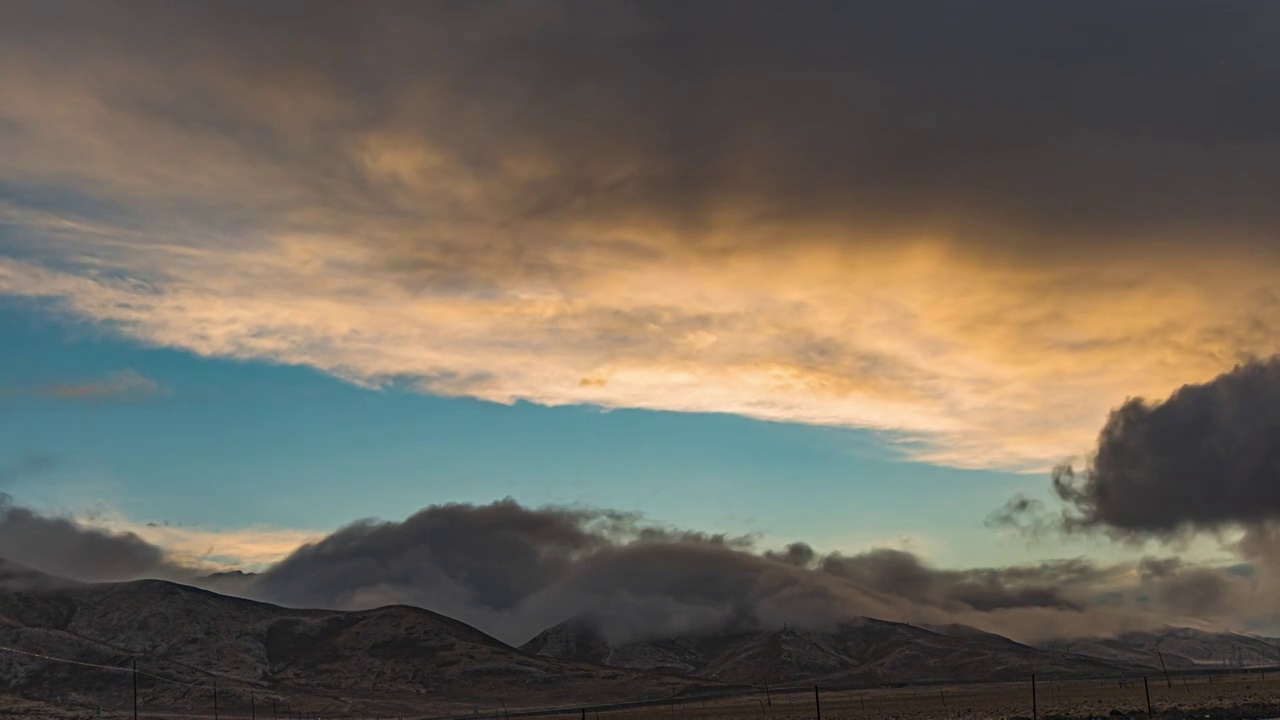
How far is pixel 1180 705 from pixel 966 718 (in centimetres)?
2355

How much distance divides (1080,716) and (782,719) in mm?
57963

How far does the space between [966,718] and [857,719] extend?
1975 cm

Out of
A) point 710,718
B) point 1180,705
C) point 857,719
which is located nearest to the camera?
point 1180,705

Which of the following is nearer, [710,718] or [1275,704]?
[1275,704]

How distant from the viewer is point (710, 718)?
197m

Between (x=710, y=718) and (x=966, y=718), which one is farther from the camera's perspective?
(x=710, y=718)

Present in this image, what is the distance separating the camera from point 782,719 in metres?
168

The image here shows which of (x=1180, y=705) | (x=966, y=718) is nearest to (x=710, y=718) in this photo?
(x=966, y=718)

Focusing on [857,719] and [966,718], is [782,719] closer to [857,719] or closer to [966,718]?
[857,719]

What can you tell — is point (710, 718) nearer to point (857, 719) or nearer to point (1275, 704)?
point (857, 719)

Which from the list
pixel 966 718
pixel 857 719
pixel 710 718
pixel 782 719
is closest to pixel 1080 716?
pixel 966 718

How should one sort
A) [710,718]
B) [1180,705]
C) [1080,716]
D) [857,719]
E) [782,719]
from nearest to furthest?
[1080,716] → [1180,705] → [857,719] → [782,719] → [710,718]

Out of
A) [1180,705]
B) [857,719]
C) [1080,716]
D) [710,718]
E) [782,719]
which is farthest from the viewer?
[710,718]

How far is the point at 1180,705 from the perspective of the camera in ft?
425
